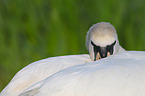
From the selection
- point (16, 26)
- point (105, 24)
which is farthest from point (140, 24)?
point (16, 26)

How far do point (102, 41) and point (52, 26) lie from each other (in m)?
0.39

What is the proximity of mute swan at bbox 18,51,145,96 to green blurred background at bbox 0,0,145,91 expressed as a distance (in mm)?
988

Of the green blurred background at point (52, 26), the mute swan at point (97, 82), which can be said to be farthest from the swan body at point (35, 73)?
the green blurred background at point (52, 26)

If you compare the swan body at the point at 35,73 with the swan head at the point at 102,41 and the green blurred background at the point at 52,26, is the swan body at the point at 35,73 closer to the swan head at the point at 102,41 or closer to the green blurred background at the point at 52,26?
the swan head at the point at 102,41

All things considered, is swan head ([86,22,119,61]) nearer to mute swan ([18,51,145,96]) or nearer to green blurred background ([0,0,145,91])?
green blurred background ([0,0,145,91])

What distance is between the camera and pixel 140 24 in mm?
1888

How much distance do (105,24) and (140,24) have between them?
250mm

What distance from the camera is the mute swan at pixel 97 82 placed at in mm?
836

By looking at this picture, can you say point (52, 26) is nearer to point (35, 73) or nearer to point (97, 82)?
point (35, 73)

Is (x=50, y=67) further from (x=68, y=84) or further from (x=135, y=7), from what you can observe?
(x=135, y=7)

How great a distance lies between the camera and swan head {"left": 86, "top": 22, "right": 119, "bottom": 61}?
62.7 inches

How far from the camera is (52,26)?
192cm

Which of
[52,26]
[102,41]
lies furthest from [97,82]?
[52,26]

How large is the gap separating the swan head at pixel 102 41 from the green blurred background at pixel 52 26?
0.18 metres
